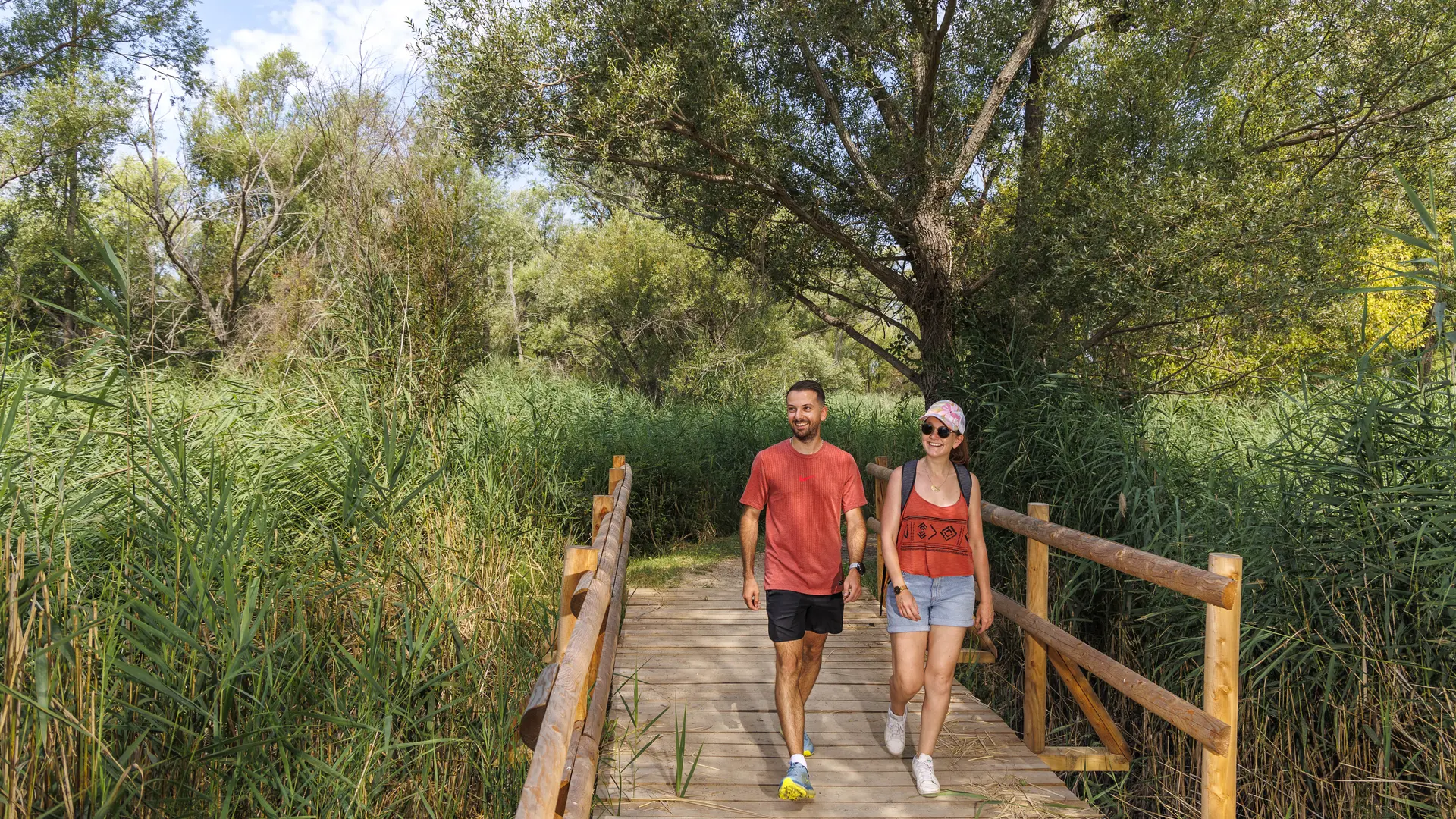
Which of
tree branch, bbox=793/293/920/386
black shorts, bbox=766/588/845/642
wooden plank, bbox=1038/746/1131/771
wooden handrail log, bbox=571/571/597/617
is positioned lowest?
wooden plank, bbox=1038/746/1131/771

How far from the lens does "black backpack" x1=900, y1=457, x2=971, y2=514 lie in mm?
3709

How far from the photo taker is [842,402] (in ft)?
53.6

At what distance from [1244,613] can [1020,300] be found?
12.8 feet

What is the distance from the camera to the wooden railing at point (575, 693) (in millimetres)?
1915

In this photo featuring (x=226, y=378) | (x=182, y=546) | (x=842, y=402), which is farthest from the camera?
(x=842, y=402)

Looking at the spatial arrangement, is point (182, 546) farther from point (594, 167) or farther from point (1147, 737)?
point (594, 167)

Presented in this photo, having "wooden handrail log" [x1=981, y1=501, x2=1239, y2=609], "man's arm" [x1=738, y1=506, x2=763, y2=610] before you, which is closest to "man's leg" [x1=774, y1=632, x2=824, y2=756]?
"man's arm" [x1=738, y1=506, x2=763, y2=610]

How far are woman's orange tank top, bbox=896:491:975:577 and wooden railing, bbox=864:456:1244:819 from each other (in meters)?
0.57

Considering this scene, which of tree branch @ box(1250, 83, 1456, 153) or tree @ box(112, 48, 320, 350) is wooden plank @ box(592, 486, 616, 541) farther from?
tree @ box(112, 48, 320, 350)

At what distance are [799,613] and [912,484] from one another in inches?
29.3

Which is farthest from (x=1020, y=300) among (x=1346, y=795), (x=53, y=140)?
(x=53, y=140)

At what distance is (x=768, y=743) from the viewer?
13.4 feet

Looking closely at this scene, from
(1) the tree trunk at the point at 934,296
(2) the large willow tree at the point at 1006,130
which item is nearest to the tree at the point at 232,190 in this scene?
(2) the large willow tree at the point at 1006,130

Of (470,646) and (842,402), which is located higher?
(842,402)
